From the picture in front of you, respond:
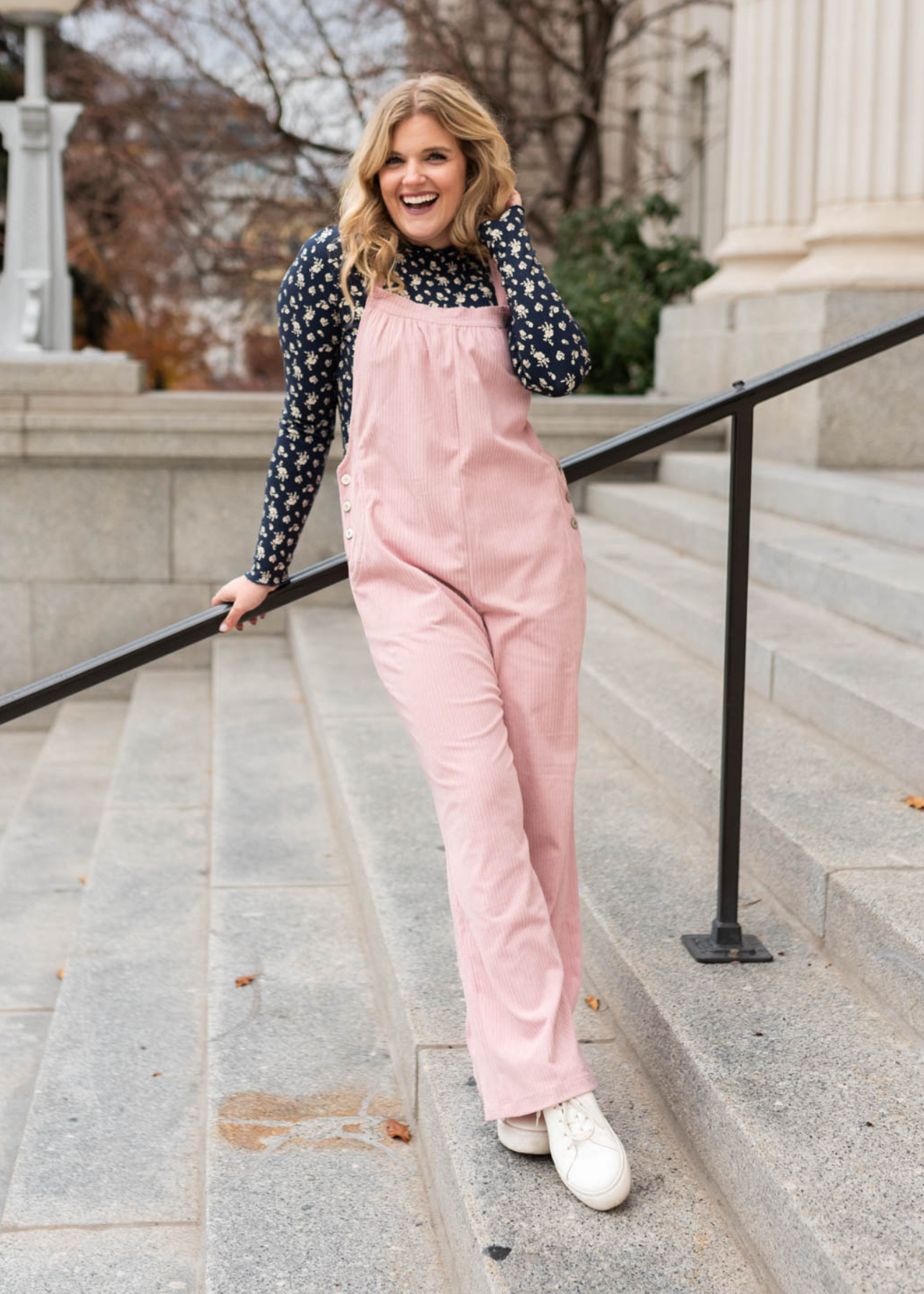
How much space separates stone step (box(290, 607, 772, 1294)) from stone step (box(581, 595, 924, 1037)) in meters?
0.45

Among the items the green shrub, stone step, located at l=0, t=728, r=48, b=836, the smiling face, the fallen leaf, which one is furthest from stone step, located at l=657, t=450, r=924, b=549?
stone step, located at l=0, t=728, r=48, b=836

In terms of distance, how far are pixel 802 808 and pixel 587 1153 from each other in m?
1.17

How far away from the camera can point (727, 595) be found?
2578 millimetres

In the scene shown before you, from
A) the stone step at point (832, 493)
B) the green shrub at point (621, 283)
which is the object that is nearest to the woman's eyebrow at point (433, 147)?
the stone step at point (832, 493)

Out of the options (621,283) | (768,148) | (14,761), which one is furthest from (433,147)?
(621,283)

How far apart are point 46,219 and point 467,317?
6.17 m

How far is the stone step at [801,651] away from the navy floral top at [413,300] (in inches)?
50.8

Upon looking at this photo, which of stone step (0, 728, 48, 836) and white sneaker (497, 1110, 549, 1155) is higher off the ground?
white sneaker (497, 1110, 549, 1155)

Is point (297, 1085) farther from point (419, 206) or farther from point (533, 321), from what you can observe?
point (419, 206)

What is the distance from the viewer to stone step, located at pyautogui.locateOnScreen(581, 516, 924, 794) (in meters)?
3.29

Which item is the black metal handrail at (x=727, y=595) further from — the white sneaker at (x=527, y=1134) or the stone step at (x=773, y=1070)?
the white sneaker at (x=527, y=1134)

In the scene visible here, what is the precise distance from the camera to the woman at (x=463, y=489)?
2.15 m

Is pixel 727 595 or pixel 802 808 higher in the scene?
pixel 727 595

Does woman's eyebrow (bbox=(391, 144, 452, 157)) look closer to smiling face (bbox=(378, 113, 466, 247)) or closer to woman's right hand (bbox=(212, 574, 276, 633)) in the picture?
smiling face (bbox=(378, 113, 466, 247))
